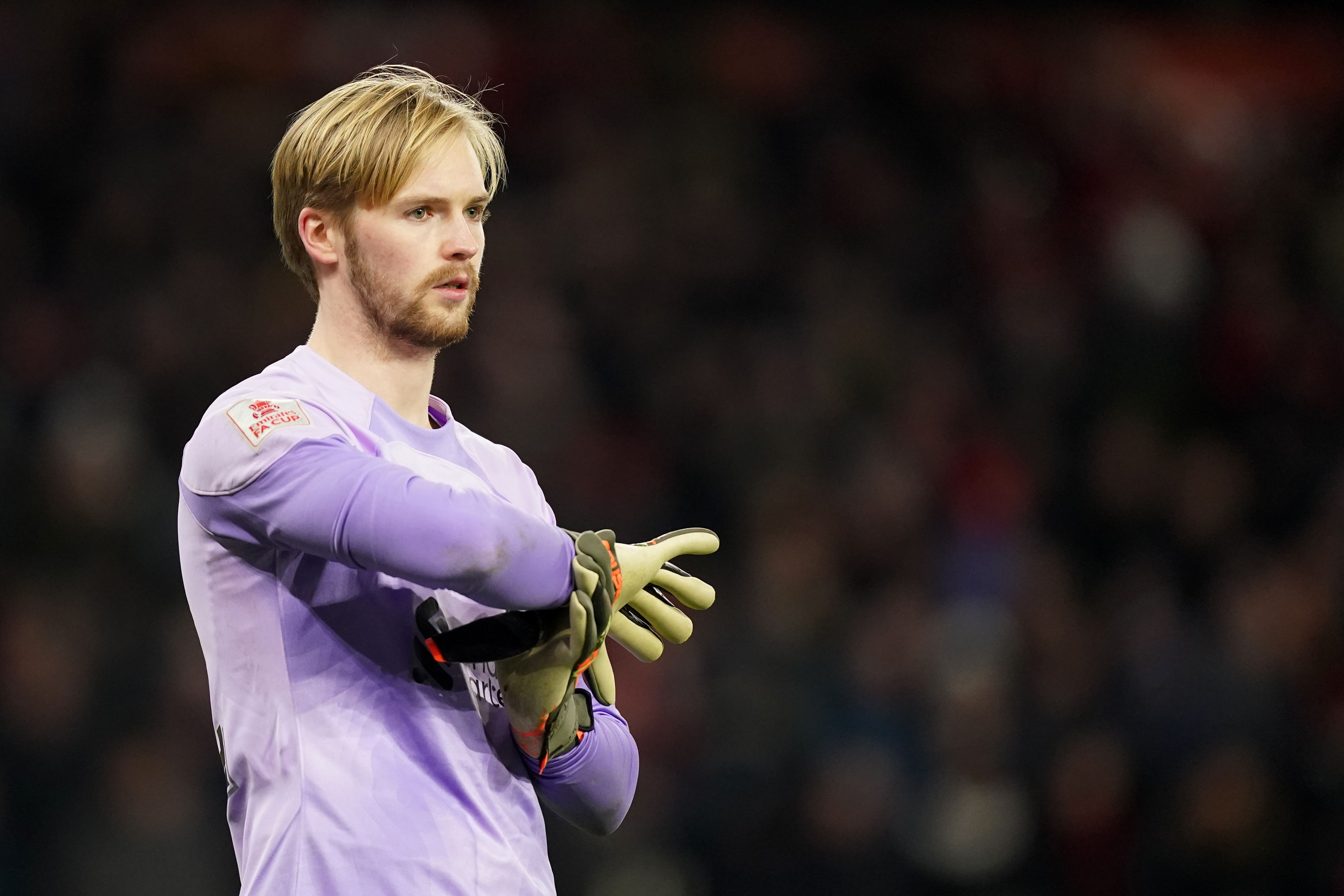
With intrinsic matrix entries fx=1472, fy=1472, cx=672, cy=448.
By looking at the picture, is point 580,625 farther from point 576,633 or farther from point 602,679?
point 602,679

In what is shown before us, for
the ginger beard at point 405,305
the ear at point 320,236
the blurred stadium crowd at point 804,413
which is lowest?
the blurred stadium crowd at point 804,413

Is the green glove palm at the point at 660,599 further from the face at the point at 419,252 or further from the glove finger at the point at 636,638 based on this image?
the face at the point at 419,252

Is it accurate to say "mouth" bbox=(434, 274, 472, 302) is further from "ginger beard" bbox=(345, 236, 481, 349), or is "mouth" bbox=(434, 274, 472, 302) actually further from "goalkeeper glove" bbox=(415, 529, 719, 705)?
"goalkeeper glove" bbox=(415, 529, 719, 705)

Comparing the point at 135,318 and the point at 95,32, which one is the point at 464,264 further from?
the point at 95,32

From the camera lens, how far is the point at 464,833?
1.66m

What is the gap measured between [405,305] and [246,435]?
32cm

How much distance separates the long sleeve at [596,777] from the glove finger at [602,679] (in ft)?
0.07

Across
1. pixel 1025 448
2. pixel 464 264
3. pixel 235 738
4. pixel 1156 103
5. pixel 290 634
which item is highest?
pixel 1156 103

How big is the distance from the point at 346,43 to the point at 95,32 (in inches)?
36.3

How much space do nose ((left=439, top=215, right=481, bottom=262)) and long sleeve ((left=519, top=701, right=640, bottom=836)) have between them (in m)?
0.62

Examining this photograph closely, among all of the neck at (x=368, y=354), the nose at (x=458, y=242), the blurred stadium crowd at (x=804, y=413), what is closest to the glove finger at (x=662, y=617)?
the neck at (x=368, y=354)

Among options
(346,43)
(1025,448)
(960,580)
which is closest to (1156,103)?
(1025,448)

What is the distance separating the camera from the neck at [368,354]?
182 centimetres

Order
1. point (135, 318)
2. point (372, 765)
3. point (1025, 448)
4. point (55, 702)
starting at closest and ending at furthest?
point (372, 765)
point (55, 702)
point (135, 318)
point (1025, 448)
